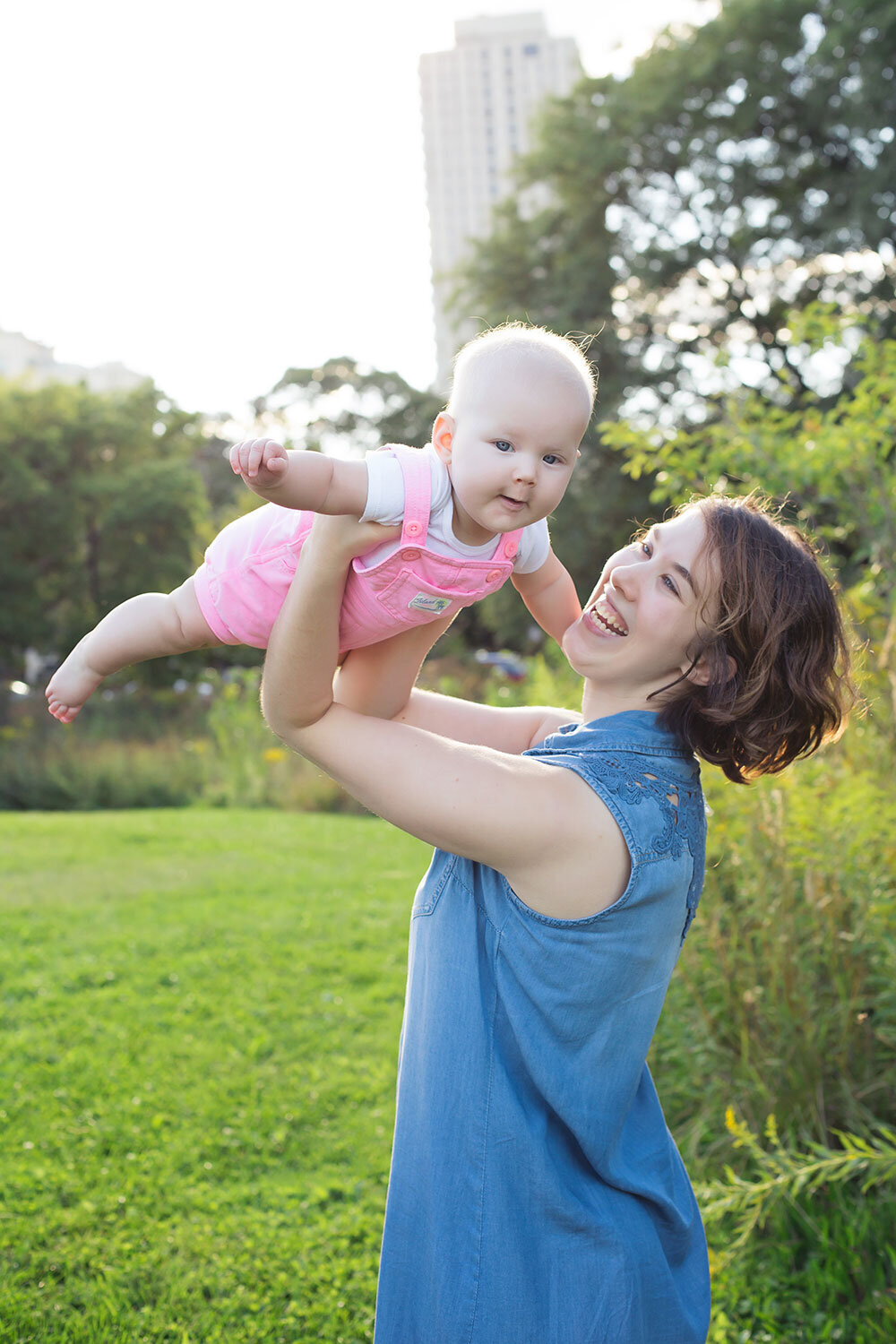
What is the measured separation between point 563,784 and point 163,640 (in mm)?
769

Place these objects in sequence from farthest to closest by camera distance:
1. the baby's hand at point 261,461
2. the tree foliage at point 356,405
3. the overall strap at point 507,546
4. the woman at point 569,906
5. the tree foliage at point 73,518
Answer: the tree foliage at point 356,405
the tree foliage at point 73,518
the overall strap at point 507,546
the woman at point 569,906
the baby's hand at point 261,461

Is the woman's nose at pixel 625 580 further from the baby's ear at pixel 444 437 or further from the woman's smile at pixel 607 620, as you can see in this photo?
the baby's ear at pixel 444 437

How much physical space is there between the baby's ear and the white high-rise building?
83.2 metres

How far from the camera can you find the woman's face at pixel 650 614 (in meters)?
1.61

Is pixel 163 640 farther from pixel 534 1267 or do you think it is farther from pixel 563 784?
pixel 534 1267

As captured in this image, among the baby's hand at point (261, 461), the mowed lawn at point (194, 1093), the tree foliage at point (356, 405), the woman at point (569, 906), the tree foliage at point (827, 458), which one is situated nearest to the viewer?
Answer: the baby's hand at point (261, 461)

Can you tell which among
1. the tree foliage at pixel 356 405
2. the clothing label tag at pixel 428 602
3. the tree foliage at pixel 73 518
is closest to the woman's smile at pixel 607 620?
the clothing label tag at pixel 428 602

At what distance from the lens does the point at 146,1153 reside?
3.69 m

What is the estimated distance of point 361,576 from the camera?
1.58m

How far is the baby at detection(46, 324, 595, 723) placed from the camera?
149 cm

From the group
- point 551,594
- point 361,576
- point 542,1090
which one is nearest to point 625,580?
point 551,594

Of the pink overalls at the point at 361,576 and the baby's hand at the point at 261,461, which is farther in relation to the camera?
the pink overalls at the point at 361,576

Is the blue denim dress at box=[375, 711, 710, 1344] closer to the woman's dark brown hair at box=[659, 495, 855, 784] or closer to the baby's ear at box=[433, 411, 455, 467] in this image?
the woman's dark brown hair at box=[659, 495, 855, 784]

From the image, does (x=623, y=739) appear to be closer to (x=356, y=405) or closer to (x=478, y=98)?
(x=356, y=405)
